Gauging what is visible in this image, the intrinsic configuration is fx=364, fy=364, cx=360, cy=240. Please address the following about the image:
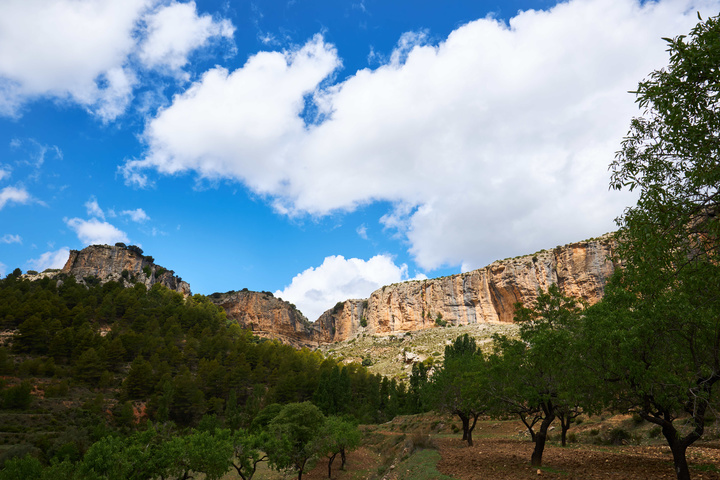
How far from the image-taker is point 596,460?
1761 cm

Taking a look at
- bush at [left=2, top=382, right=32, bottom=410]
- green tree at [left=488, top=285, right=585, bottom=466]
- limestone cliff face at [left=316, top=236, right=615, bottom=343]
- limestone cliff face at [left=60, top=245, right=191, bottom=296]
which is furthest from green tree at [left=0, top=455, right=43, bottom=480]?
limestone cliff face at [left=60, top=245, right=191, bottom=296]

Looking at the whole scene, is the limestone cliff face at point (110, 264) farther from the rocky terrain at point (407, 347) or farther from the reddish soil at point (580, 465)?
the reddish soil at point (580, 465)

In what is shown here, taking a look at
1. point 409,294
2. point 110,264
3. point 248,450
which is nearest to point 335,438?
point 248,450

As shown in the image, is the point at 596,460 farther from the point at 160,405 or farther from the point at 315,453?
the point at 160,405

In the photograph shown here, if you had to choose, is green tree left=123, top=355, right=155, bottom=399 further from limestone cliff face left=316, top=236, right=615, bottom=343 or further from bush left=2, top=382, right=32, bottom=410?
limestone cliff face left=316, top=236, right=615, bottom=343

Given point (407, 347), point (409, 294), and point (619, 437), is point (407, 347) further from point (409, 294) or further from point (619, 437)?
point (619, 437)

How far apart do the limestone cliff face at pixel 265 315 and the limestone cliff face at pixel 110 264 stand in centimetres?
2714

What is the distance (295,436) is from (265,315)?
449 feet

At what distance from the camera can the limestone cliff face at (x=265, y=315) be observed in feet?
523

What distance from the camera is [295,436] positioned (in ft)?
107

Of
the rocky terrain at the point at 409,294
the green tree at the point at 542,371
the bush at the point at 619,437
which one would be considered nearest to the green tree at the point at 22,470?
Result: the green tree at the point at 542,371

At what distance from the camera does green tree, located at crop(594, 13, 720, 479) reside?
25.0 feet

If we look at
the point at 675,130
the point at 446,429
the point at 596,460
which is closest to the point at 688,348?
the point at 675,130

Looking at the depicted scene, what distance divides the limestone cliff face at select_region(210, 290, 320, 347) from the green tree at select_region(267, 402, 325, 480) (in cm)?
12692
